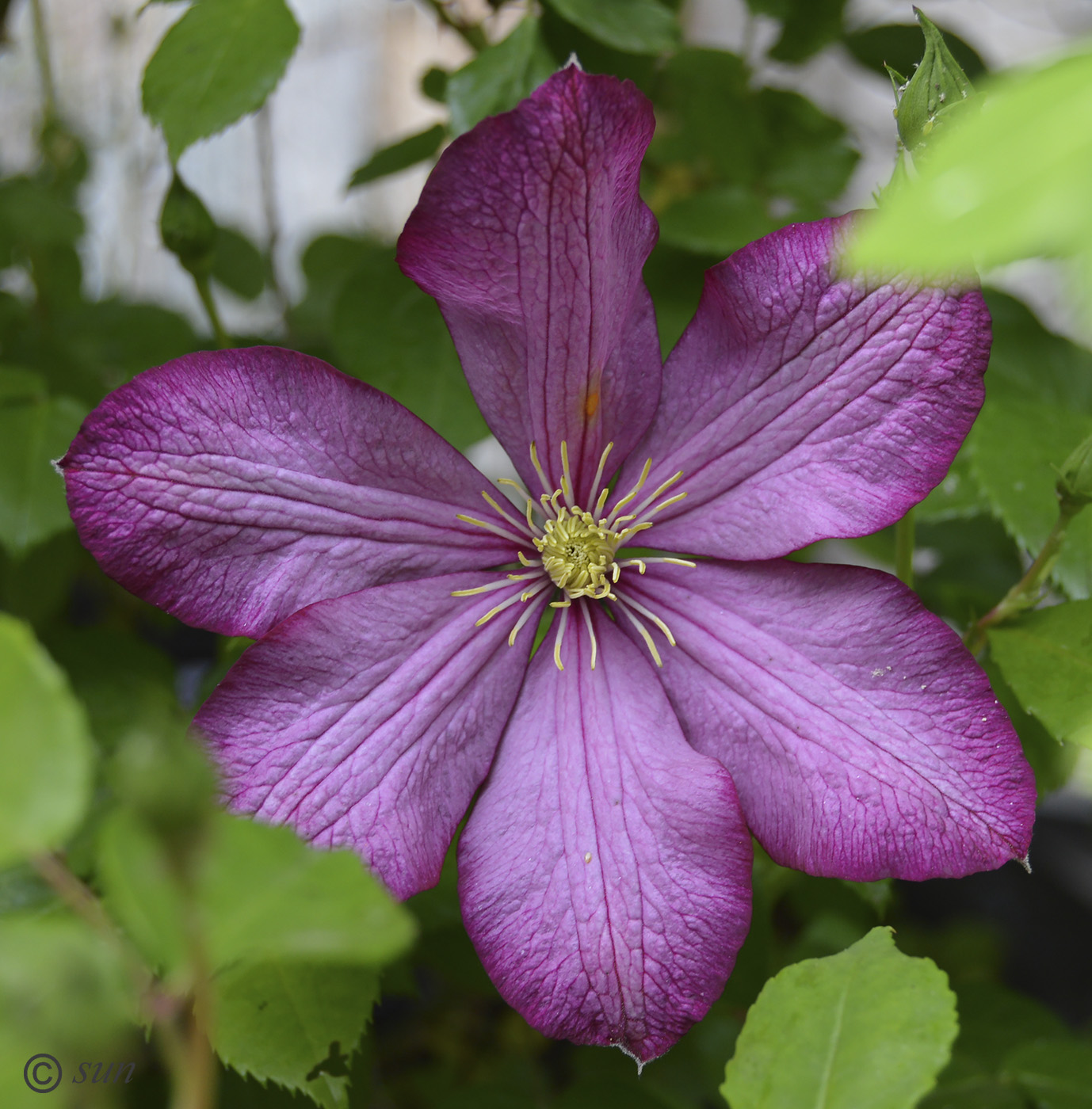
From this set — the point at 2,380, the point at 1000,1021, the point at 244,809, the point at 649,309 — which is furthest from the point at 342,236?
the point at 1000,1021

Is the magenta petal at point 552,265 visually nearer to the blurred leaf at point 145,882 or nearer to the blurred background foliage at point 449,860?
the blurred background foliage at point 449,860

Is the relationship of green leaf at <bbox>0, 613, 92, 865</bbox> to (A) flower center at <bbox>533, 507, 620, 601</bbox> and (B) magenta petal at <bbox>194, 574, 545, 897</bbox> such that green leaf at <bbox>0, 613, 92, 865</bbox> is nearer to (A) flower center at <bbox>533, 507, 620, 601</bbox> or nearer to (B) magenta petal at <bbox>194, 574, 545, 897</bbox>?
(B) magenta petal at <bbox>194, 574, 545, 897</bbox>

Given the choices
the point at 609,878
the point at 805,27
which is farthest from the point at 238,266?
the point at 609,878

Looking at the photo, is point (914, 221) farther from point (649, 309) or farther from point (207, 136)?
point (207, 136)

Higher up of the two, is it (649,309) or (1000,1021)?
(649,309)

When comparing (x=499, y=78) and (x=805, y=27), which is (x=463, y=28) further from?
(x=805, y=27)

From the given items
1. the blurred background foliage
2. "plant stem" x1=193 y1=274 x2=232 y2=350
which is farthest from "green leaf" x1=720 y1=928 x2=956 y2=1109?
"plant stem" x1=193 y1=274 x2=232 y2=350
